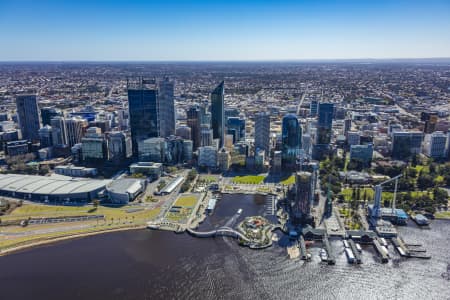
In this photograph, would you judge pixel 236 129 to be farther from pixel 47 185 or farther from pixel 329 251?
pixel 329 251

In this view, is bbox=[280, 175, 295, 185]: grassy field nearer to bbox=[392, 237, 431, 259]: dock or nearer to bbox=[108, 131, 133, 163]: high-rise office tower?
bbox=[392, 237, 431, 259]: dock

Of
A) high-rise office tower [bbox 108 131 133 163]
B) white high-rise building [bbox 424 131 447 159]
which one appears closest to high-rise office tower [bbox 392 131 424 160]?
white high-rise building [bbox 424 131 447 159]

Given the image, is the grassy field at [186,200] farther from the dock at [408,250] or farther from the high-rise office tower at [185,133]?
the dock at [408,250]

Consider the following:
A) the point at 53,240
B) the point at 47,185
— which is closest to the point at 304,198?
the point at 53,240

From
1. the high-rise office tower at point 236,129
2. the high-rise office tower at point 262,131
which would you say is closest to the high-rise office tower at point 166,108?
the high-rise office tower at point 236,129

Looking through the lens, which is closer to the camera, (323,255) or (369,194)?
(323,255)
